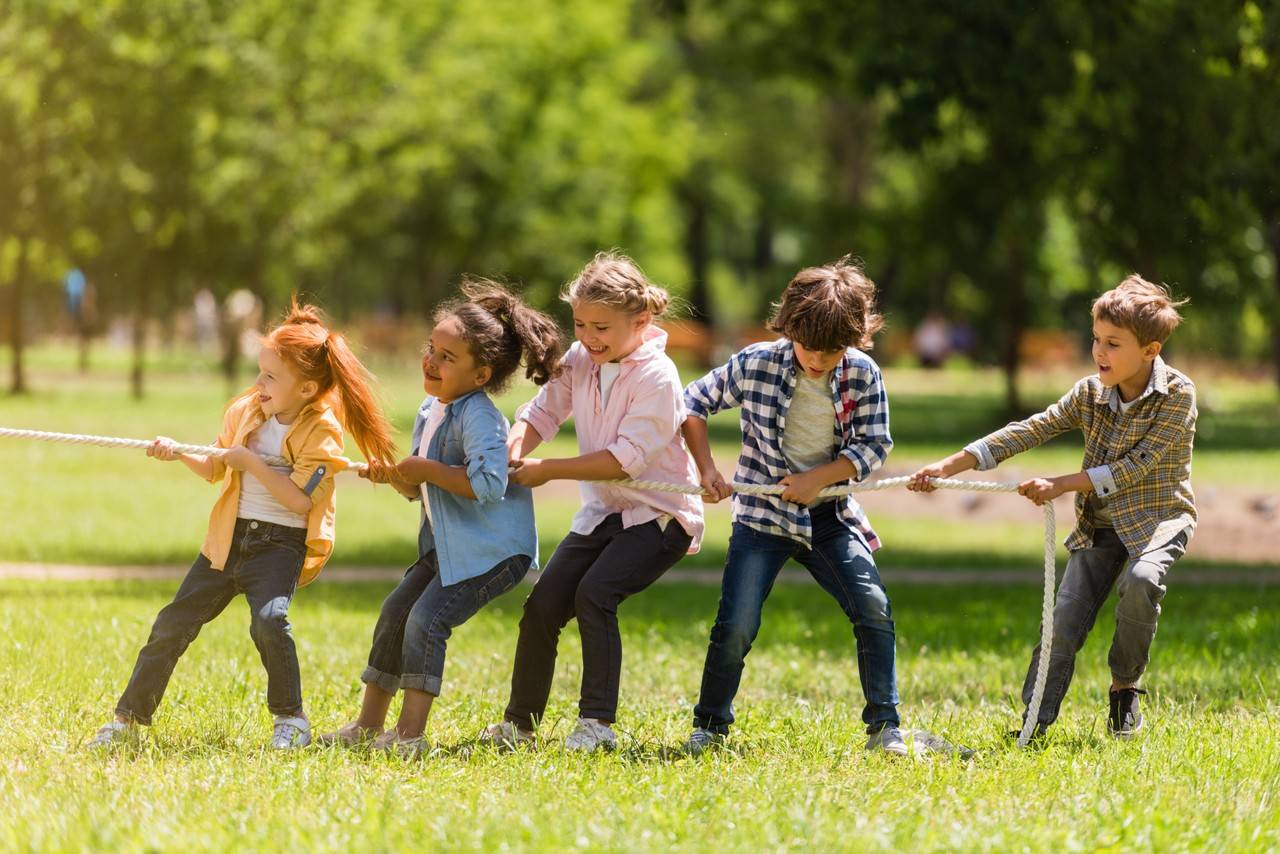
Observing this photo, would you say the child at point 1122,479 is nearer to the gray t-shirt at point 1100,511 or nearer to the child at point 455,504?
the gray t-shirt at point 1100,511

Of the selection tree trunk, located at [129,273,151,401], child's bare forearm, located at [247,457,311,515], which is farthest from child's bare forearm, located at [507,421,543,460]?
tree trunk, located at [129,273,151,401]

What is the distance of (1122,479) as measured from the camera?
628cm

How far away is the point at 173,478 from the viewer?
19.3 m

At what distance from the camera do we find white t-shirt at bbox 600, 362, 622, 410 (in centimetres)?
628

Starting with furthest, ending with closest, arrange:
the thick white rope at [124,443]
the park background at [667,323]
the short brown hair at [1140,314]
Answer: the short brown hair at [1140,314] < the thick white rope at [124,443] < the park background at [667,323]

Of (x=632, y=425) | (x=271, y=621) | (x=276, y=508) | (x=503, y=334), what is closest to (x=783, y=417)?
(x=632, y=425)

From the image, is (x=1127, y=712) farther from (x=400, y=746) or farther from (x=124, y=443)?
(x=124, y=443)

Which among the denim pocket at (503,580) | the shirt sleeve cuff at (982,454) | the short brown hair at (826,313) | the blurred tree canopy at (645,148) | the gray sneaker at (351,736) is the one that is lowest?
the gray sneaker at (351,736)

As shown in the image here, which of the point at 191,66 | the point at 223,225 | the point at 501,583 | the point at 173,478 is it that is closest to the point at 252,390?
the point at 501,583

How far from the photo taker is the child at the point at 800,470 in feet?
20.5

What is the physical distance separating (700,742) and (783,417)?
3.94 feet

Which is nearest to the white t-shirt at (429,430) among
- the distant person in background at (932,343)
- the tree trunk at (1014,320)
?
the tree trunk at (1014,320)

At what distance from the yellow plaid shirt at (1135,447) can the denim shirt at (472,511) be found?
1.69 m

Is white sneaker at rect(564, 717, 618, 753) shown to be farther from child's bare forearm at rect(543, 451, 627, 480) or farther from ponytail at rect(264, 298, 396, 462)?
ponytail at rect(264, 298, 396, 462)
